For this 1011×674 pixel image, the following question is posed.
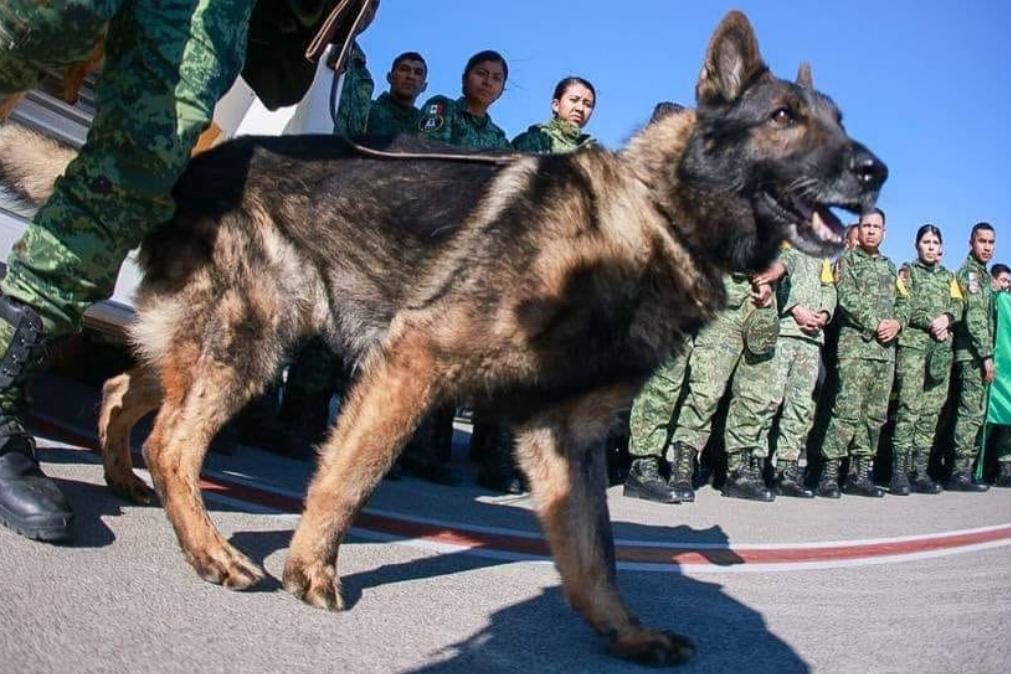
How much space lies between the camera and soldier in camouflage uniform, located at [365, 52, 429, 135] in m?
5.80

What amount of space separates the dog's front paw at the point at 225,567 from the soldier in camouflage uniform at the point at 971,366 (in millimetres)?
8642

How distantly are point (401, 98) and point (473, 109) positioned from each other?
52 cm

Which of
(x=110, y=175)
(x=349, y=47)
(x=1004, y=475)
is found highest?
(x=349, y=47)

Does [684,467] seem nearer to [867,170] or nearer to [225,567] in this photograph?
[867,170]

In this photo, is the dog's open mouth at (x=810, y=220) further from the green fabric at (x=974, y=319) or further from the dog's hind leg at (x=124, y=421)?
the green fabric at (x=974, y=319)

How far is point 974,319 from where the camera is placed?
8945mm

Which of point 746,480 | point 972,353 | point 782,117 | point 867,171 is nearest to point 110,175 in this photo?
point 782,117

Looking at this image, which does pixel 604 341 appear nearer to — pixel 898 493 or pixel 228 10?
pixel 228 10

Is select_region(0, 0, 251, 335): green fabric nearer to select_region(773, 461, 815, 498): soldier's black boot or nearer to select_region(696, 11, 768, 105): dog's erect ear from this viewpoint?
select_region(696, 11, 768, 105): dog's erect ear

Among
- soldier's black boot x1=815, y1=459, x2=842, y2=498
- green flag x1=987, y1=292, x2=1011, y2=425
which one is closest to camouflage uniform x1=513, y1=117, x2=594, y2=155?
soldier's black boot x1=815, y1=459, x2=842, y2=498

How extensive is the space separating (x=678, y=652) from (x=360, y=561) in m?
1.09

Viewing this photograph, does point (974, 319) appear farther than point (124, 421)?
Yes

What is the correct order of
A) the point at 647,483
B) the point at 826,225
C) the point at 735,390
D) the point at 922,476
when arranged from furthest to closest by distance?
1. the point at 922,476
2. the point at 735,390
3. the point at 647,483
4. the point at 826,225

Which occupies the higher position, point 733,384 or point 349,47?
point 349,47
